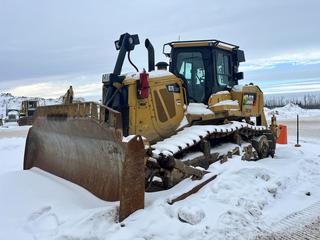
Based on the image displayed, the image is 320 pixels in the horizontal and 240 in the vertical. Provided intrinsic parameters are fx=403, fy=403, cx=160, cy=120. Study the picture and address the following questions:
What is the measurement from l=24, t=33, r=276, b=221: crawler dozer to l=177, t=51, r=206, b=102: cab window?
21mm

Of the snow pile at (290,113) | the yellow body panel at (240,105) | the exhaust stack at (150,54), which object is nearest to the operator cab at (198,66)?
the yellow body panel at (240,105)

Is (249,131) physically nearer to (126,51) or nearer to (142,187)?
(126,51)

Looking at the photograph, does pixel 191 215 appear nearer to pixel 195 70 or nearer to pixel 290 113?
pixel 195 70

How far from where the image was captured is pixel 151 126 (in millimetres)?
7121

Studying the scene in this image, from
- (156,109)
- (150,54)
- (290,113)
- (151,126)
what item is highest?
(150,54)

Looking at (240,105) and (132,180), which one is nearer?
(132,180)

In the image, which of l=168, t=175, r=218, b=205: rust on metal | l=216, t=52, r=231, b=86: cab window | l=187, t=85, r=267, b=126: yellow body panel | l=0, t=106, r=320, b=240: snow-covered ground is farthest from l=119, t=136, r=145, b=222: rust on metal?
l=216, t=52, r=231, b=86: cab window

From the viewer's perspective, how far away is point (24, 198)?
598cm

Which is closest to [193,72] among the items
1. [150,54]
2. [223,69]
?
[223,69]

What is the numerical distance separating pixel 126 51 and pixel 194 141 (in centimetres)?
212

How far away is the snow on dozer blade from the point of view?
4.98m

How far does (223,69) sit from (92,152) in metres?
3.98

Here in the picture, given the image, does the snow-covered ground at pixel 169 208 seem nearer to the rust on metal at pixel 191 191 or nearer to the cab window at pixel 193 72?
the rust on metal at pixel 191 191

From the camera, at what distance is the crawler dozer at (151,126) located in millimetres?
5453
